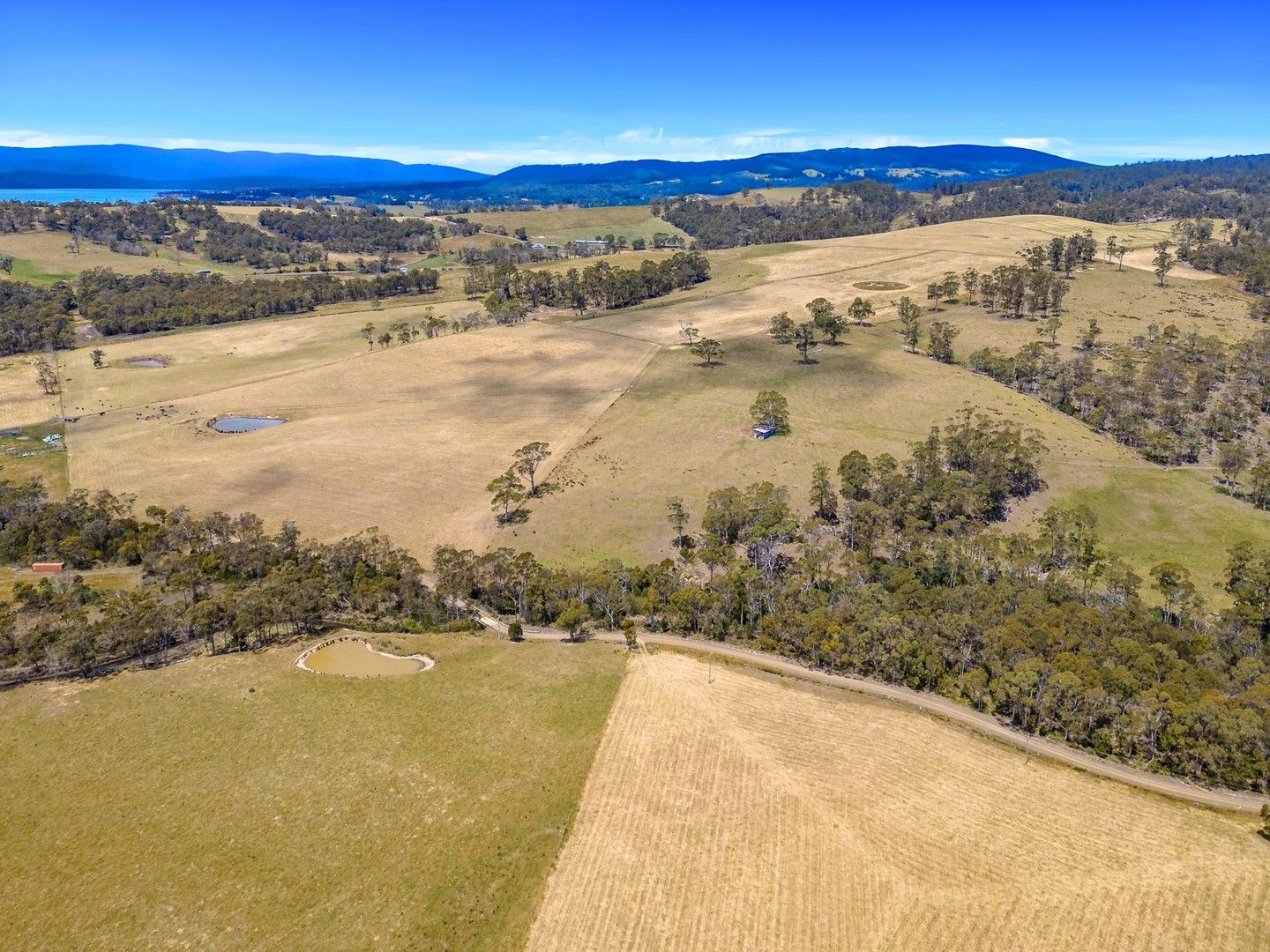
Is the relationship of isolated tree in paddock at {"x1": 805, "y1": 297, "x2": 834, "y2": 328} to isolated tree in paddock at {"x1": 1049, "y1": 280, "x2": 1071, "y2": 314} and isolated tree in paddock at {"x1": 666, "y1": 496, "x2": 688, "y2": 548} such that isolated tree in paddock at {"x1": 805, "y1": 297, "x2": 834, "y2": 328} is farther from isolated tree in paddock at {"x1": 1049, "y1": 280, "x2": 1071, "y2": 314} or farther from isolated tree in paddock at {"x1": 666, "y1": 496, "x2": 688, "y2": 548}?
isolated tree in paddock at {"x1": 666, "y1": 496, "x2": 688, "y2": 548}

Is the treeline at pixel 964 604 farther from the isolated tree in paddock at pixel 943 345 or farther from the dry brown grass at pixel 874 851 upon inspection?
the isolated tree in paddock at pixel 943 345

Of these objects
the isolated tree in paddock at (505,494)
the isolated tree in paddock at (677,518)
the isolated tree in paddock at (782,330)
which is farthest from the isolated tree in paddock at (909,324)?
the isolated tree in paddock at (505,494)

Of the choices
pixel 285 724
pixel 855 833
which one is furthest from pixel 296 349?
pixel 855 833

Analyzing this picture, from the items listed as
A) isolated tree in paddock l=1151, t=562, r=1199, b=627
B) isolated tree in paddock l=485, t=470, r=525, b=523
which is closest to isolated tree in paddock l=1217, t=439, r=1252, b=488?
isolated tree in paddock l=1151, t=562, r=1199, b=627

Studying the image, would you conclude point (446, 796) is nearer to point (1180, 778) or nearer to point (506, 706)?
point (506, 706)

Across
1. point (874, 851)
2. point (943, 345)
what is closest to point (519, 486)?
point (874, 851)

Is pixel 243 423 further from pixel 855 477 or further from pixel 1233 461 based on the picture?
pixel 1233 461
